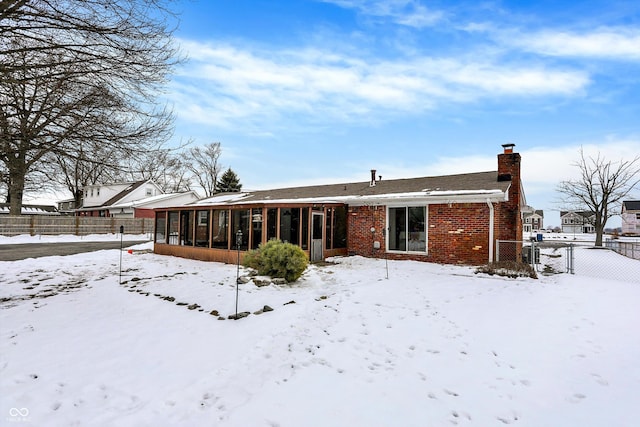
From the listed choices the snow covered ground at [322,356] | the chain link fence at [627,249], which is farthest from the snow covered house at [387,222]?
the chain link fence at [627,249]

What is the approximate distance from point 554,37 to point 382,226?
27.5ft

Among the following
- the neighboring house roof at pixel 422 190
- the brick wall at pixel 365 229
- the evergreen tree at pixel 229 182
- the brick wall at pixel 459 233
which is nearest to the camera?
the brick wall at pixel 459 233

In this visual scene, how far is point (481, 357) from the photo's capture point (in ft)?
14.2

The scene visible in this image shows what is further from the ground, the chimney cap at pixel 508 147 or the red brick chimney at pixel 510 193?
the chimney cap at pixel 508 147

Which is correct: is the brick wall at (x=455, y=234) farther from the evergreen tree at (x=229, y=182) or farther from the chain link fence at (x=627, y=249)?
the evergreen tree at (x=229, y=182)

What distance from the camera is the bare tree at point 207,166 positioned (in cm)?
4397

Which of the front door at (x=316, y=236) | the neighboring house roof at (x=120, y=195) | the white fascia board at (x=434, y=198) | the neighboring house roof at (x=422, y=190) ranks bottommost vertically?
the front door at (x=316, y=236)

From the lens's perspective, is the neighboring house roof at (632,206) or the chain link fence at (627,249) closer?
the chain link fence at (627,249)

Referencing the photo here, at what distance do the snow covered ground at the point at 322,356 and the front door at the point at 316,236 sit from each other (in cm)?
461

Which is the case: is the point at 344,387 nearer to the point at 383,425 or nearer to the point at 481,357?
the point at 383,425

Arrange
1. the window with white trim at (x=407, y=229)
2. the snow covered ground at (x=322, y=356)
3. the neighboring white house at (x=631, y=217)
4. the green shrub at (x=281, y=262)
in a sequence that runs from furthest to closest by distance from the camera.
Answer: the neighboring white house at (x=631, y=217) < the window with white trim at (x=407, y=229) < the green shrub at (x=281, y=262) < the snow covered ground at (x=322, y=356)

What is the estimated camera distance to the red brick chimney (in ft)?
36.9

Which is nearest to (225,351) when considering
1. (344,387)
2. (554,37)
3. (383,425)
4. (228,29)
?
(344,387)

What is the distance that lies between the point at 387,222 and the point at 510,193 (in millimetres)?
4536
